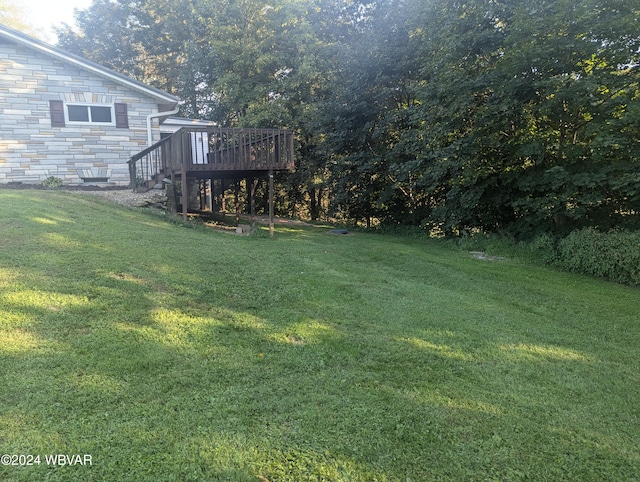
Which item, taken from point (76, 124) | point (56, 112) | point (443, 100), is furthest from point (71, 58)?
point (443, 100)

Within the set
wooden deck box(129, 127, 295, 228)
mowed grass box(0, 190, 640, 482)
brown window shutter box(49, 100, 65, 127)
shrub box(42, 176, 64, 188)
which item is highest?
brown window shutter box(49, 100, 65, 127)

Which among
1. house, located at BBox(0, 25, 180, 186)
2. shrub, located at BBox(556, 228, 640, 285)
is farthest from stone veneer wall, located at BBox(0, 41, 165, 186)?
shrub, located at BBox(556, 228, 640, 285)

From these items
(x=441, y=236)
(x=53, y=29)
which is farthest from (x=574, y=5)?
(x=53, y=29)

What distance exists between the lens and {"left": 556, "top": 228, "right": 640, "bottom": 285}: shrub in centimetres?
677

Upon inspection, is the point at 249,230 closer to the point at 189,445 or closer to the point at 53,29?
the point at 189,445

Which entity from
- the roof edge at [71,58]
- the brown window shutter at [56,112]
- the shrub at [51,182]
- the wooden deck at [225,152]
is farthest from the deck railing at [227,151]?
the brown window shutter at [56,112]

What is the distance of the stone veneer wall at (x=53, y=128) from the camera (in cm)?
1133

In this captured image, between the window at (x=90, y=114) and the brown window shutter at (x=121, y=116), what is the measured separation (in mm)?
178

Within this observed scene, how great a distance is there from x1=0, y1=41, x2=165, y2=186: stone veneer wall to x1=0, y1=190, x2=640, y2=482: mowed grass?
7.40 m

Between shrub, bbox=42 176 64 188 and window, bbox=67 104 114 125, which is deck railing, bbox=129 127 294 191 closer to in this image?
window, bbox=67 104 114 125

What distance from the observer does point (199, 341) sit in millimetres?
3291

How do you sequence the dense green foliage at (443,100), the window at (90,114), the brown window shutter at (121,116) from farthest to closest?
1. the brown window shutter at (121,116)
2. the window at (90,114)
3. the dense green foliage at (443,100)

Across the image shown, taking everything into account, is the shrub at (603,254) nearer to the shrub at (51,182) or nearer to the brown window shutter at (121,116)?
the brown window shutter at (121,116)

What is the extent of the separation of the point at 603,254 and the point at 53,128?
14.2 meters
